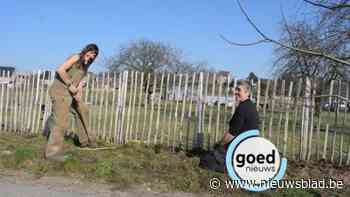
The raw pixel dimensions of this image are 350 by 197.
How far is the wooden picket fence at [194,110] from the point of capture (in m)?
7.30

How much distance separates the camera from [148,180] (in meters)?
5.63

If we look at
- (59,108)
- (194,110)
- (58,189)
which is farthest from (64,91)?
(194,110)

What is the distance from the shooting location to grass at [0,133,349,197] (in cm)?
537

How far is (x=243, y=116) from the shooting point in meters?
5.50

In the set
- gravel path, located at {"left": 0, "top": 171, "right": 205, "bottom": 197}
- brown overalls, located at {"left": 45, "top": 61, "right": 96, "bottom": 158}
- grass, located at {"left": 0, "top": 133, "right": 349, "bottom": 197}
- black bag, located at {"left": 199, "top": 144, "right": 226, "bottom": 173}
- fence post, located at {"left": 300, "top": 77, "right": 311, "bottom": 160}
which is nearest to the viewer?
gravel path, located at {"left": 0, "top": 171, "right": 205, "bottom": 197}

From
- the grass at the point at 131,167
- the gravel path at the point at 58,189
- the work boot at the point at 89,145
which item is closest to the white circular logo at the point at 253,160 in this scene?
the grass at the point at 131,167

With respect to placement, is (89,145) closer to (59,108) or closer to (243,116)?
(59,108)

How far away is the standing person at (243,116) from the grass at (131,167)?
2.33 ft

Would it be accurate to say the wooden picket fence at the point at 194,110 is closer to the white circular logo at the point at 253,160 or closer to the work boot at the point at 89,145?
the work boot at the point at 89,145

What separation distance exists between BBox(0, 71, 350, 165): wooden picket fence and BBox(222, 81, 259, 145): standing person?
1935 mm

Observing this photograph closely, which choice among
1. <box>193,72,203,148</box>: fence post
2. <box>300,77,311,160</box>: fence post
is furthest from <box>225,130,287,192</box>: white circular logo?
<box>193,72,203,148</box>: fence post

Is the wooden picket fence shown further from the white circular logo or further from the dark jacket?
the white circular logo

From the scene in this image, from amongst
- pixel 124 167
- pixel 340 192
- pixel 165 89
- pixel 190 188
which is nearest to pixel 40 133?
pixel 165 89

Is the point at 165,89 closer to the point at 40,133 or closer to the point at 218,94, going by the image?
the point at 218,94
